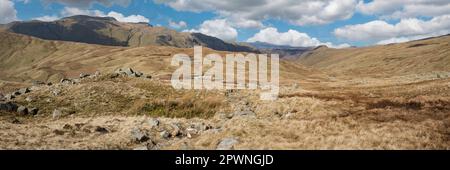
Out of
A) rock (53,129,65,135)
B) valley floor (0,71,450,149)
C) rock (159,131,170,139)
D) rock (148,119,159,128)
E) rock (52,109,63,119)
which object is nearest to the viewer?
valley floor (0,71,450,149)

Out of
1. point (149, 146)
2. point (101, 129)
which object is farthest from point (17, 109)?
point (149, 146)

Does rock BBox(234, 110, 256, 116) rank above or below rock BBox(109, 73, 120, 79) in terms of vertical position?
below

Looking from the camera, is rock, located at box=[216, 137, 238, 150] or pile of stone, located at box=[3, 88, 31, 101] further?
pile of stone, located at box=[3, 88, 31, 101]

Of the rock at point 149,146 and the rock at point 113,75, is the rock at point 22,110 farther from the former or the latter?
the rock at point 149,146

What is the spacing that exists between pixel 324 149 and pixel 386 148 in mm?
3485

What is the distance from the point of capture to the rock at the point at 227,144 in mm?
26147

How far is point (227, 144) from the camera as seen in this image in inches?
1053

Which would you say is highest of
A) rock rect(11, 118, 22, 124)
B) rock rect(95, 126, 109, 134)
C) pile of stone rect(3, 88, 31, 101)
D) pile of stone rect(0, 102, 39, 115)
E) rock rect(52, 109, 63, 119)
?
pile of stone rect(3, 88, 31, 101)

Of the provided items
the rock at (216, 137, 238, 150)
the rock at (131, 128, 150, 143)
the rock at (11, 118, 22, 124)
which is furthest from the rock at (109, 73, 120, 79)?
the rock at (216, 137, 238, 150)

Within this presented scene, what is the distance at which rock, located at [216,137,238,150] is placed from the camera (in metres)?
26.1

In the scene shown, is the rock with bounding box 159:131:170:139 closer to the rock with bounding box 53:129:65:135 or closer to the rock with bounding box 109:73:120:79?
the rock with bounding box 53:129:65:135

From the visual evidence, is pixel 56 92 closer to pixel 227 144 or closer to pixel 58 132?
pixel 58 132
